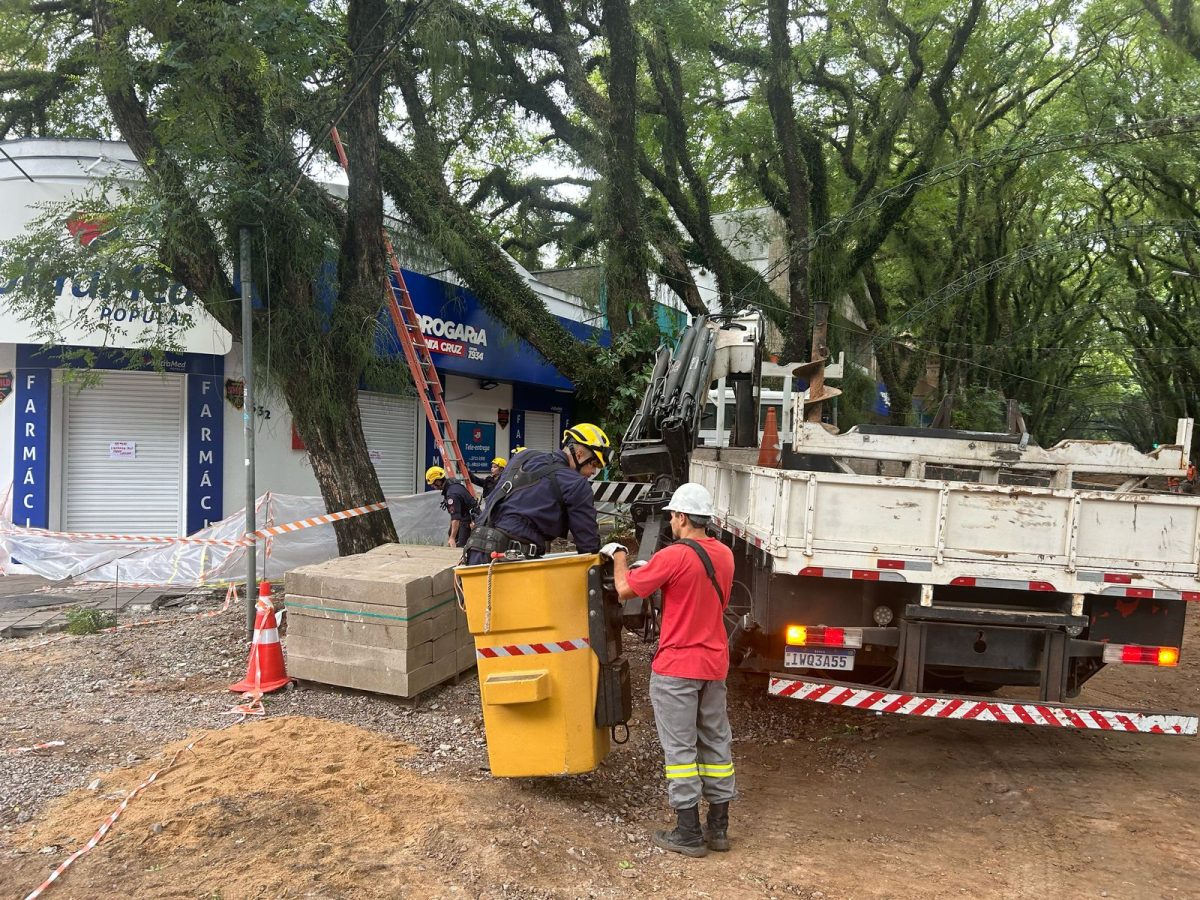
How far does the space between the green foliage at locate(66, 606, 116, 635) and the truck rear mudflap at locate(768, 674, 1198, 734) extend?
21.6ft

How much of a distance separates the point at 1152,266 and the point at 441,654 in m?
21.6

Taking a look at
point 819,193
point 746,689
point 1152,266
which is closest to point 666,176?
point 819,193

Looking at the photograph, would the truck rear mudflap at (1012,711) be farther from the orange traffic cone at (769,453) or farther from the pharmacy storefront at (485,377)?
the pharmacy storefront at (485,377)

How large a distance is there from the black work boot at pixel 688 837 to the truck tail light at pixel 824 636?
1184 millimetres

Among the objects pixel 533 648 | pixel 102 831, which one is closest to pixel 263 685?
pixel 102 831

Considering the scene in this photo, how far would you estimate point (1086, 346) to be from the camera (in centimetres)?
2184

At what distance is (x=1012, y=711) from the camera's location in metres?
4.38

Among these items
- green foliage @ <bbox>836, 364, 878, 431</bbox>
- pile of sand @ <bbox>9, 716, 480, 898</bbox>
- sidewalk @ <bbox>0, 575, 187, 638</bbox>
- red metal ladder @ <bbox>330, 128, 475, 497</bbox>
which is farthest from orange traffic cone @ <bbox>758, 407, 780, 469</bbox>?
green foliage @ <bbox>836, 364, 878, 431</bbox>

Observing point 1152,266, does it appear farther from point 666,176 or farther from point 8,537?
point 8,537

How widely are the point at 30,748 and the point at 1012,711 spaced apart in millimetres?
5499

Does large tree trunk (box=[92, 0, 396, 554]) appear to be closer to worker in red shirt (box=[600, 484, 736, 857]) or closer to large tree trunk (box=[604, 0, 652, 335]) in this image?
large tree trunk (box=[604, 0, 652, 335])

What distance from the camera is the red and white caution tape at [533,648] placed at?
4113mm

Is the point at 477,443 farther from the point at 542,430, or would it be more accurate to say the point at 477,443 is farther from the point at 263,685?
the point at 263,685

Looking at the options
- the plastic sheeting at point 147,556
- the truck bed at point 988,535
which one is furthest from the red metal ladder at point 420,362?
the truck bed at point 988,535
